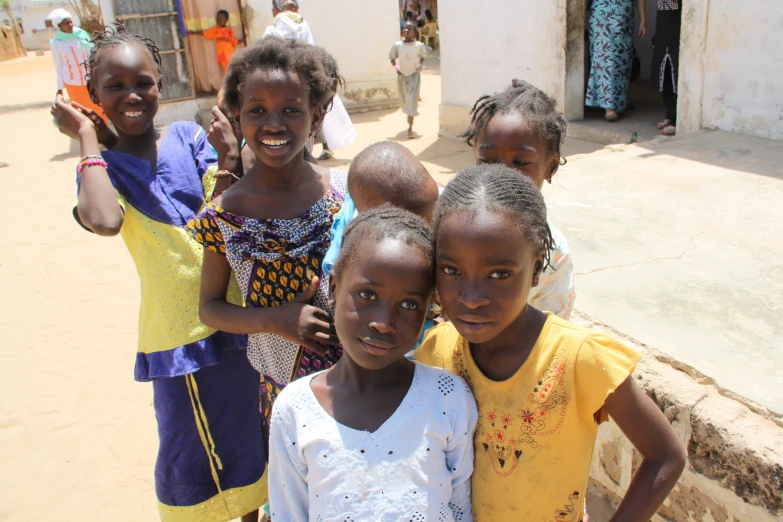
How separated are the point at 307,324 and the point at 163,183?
863 millimetres

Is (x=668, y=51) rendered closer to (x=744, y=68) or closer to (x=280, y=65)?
(x=744, y=68)

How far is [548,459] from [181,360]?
127cm

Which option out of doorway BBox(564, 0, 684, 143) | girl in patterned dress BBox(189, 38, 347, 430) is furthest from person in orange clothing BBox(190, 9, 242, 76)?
girl in patterned dress BBox(189, 38, 347, 430)

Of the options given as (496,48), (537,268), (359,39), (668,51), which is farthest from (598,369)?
(359,39)

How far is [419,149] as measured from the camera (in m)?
9.30

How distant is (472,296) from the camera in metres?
1.28

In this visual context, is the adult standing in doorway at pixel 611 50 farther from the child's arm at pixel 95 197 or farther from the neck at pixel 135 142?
the child's arm at pixel 95 197

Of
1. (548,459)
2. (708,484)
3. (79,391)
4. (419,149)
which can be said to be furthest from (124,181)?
(419,149)

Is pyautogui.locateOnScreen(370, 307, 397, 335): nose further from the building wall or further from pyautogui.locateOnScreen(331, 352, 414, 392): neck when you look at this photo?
the building wall

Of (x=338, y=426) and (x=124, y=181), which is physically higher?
(x=124, y=181)

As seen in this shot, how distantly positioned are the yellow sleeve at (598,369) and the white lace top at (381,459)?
243 millimetres

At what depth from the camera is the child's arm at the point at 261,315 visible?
1.58 m

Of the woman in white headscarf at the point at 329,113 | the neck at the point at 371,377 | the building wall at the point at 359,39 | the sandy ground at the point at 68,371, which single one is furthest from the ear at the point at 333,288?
the building wall at the point at 359,39

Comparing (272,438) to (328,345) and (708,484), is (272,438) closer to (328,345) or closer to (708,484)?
(328,345)
